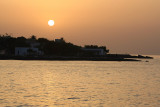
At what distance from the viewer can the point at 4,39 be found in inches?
7219

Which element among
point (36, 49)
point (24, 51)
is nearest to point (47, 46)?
point (36, 49)

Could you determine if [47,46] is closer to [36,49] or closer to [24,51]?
[36,49]

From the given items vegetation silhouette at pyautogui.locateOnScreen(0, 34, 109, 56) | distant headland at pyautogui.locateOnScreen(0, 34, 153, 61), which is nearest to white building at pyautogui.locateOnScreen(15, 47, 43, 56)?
distant headland at pyautogui.locateOnScreen(0, 34, 153, 61)

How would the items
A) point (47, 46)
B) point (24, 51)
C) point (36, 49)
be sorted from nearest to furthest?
1. point (24, 51)
2. point (36, 49)
3. point (47, 46)

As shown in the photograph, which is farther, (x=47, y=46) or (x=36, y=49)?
(x=47, y=46)

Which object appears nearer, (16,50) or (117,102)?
(117,102)

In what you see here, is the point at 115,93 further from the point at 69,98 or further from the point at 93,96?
the point at 69,98

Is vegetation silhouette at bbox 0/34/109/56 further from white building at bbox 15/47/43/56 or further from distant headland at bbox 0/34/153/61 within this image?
white building at bbox 15/47/43/56

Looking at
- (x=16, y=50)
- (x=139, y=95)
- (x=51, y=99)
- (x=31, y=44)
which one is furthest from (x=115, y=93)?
(x=31, y=44)

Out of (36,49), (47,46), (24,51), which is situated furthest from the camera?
(47,46)

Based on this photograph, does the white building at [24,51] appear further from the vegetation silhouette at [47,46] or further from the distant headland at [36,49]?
the vegetation silhouette at [47,46]

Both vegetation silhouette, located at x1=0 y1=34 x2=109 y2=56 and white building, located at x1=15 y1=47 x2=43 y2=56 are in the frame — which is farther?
vegetation silhouette, located at x1=0 y1=34 x2=109 y2=56

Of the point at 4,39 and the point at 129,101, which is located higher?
the point at 4,39

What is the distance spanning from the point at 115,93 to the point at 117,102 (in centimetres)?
609
